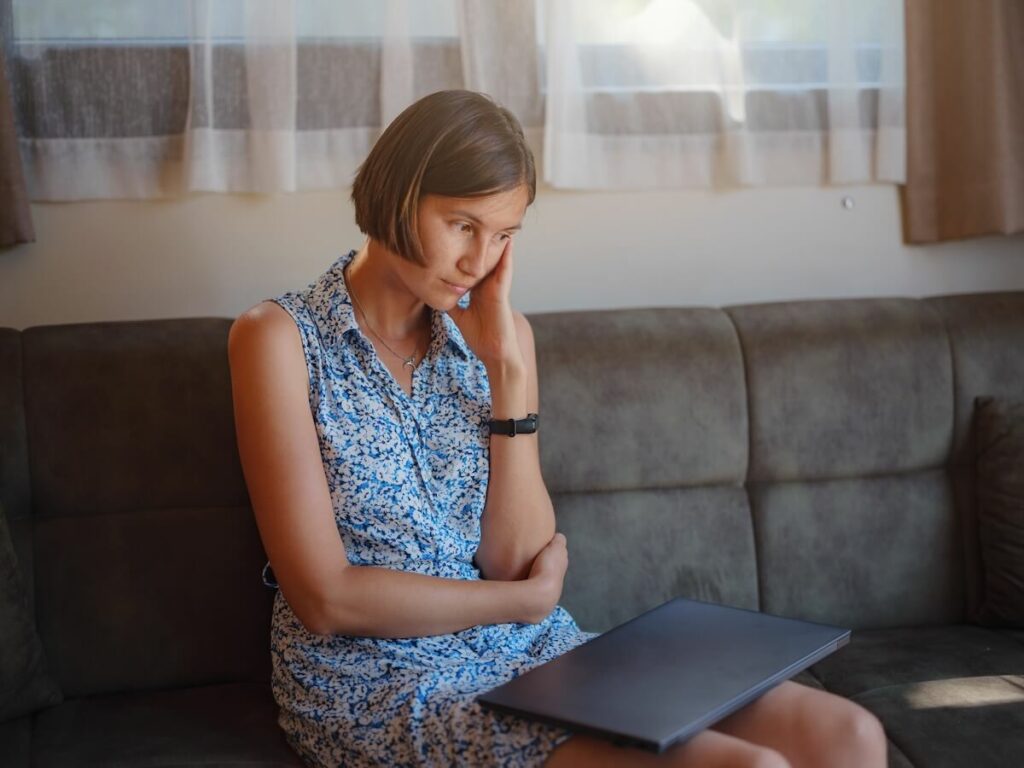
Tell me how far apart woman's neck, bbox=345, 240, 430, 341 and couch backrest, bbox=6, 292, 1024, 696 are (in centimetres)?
36

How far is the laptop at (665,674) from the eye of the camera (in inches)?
48.8

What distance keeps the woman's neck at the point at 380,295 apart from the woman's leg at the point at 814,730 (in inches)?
27.8

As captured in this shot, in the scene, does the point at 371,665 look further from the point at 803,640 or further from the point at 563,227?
the point at 563,227

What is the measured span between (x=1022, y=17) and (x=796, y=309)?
0.78m

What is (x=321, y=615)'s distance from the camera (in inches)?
58.5

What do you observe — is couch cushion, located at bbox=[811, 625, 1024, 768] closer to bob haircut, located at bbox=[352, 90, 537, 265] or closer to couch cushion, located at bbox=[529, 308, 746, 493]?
couch cushion, located at bbox=[529, 308, 746, 493]

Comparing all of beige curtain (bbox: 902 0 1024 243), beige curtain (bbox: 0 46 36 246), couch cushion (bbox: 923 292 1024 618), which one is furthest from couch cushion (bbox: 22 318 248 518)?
beige curtain (bbox: 902 0 1024 243)

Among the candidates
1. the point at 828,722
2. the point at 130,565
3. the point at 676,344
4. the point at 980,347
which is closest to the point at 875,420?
the point at 980,347

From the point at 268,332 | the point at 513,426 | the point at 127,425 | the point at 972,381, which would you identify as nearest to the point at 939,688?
the point at 972,381

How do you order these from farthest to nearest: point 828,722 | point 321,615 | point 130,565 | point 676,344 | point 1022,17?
point 1022,17, point 676,344, point 130,565, point 321,615, point 828,722

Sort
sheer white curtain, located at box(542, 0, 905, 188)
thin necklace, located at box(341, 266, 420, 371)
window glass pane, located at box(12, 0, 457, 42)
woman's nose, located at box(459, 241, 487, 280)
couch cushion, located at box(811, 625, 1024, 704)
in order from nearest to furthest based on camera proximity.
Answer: woman's nose, located at box(459, 241, 487, 280) → thin necklace, located at box(341, 266, 420, 371) → couch cushion, located at box(811, 625, 1024, 704) → window glass pane, located at box(12, 0, 457, 42) → sheer white curtain, located at box(542, 0, 905, 188)

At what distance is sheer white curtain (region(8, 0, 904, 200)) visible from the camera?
6.99 feet

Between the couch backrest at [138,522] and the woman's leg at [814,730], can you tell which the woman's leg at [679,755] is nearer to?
the woman's leg at [814,730]

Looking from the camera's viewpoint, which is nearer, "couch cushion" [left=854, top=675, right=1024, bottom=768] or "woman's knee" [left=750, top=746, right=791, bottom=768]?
"woman's knee" [left=750, top=746, right=791, bottom=768]
